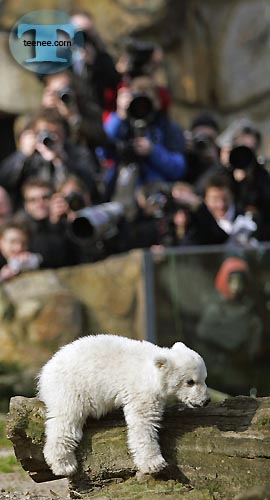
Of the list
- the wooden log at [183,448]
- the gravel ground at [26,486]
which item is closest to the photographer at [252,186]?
the gravel ground at [26,486]

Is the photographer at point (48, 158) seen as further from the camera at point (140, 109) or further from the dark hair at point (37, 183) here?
the camera at point (140, 109)

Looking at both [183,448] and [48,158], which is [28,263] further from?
[183,448]

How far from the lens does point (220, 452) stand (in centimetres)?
392

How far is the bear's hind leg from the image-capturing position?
12.8ft

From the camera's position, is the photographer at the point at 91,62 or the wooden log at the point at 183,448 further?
the photographer at the point at 91,62

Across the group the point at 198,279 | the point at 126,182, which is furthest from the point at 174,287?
the point at 126,182

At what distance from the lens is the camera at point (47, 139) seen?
311 inches

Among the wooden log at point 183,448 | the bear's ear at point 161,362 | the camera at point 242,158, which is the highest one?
the camera at point 242,158

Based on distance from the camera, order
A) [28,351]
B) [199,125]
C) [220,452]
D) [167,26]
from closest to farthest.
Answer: [220,452] → [28,351] → [199,125] → [167,26]

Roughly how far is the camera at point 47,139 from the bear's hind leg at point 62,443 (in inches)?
170

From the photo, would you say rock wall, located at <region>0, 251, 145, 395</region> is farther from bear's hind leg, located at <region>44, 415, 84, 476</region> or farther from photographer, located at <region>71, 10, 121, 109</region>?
bear's hind leg, located at <region>44, 415, 84, 476</region>

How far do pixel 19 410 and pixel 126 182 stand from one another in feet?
13.6

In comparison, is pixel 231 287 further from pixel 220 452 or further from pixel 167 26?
pixel 167 26

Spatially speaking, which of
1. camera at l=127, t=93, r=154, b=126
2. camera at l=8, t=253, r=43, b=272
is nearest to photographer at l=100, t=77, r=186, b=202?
camera at l=127, t=93, r=154, b=126
